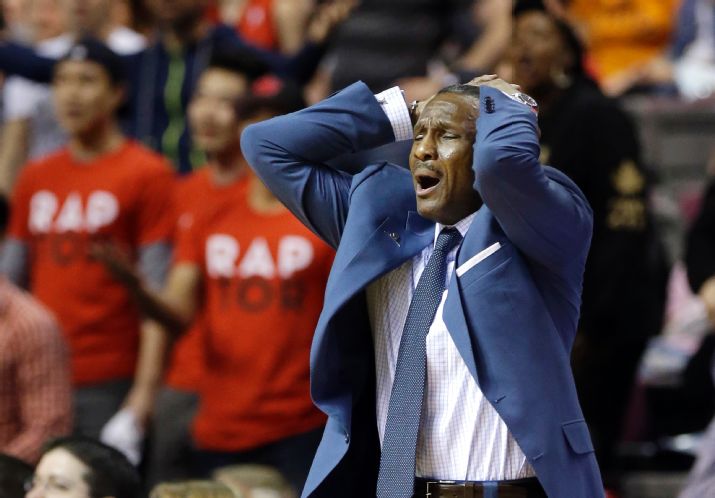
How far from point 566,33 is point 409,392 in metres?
2.90

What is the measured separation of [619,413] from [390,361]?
2875 mm

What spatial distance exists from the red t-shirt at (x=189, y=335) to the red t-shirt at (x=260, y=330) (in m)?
0.35

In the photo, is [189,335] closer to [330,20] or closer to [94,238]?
[94,238]

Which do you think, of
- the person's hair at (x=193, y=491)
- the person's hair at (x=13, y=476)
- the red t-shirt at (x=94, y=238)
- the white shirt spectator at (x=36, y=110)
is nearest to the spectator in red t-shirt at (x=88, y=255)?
the red t-shirt at (x=94, y=238)

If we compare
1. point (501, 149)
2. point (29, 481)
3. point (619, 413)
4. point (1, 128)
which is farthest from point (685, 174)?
point (501, 149)

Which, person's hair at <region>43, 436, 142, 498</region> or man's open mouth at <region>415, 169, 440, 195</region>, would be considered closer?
man's open mouth at <region>415, 169, 440, 195</region>

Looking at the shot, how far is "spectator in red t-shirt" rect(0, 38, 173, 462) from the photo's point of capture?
6.59 m

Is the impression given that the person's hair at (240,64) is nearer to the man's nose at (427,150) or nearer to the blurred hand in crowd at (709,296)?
the blurred hand in crowd at (709,296)

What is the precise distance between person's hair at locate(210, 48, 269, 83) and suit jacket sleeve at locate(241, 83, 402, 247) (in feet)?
9.51

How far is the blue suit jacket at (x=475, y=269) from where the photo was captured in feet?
11.7

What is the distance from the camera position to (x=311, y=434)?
231 inches

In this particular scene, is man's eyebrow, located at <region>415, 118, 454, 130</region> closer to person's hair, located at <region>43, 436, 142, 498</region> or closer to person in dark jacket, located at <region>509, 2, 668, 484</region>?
person's hair, located at <region>43, 436, 142, 498</region>

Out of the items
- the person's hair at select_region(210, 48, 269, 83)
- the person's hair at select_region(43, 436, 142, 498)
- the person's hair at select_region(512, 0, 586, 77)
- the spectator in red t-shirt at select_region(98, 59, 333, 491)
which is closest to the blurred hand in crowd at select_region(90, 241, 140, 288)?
the spectator in red t-shirt at select_region(98, 59, 333, 491)

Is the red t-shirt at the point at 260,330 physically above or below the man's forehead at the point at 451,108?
below
